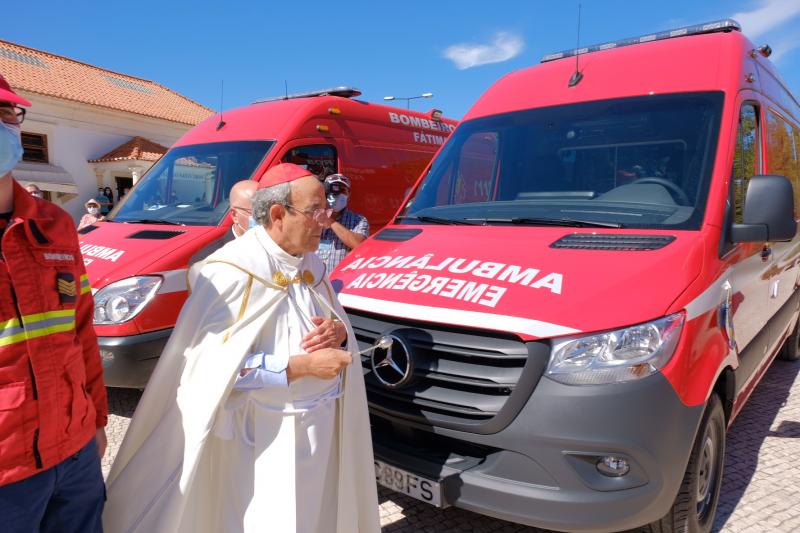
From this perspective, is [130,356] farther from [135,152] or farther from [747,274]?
[135,152]

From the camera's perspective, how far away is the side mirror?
2736mm

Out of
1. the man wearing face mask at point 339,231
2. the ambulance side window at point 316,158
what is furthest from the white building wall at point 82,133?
the man wearing face mask at point 339,231

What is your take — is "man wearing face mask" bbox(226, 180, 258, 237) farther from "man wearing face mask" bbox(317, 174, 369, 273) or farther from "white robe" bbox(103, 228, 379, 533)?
"white robe" bbox(103, 228, 379, 533)

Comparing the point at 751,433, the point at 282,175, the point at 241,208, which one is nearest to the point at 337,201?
the point at 241,208

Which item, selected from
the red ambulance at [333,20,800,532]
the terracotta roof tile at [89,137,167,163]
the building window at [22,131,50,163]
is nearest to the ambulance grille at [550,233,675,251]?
the red ambulance at [333,20,800,532]

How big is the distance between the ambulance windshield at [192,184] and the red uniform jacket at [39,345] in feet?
10.4

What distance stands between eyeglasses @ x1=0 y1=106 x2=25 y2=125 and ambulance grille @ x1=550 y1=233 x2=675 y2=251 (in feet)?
6.99

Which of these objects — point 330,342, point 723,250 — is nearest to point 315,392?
point 330,342

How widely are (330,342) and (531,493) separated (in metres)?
0.95

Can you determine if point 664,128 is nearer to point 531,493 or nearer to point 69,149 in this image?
point 531,493

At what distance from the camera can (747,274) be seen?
3.15 meters

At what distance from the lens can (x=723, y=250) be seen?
8.89 ft

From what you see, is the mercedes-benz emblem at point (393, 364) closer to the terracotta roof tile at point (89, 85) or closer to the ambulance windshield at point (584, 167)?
the ambulance windshield at point (584, 167)

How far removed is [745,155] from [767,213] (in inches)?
25.3
